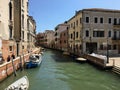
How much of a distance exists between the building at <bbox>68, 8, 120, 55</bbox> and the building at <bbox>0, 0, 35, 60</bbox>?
11.0m

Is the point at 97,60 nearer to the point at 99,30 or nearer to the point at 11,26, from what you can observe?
the point at 99,30

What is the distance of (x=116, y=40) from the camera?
33062mm

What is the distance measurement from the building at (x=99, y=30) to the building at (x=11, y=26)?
11.0 metres

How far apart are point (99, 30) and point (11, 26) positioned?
15.6 meters

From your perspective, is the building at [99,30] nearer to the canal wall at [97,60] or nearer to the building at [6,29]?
the canal wall at [97,60]

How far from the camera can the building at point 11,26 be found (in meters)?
19.8

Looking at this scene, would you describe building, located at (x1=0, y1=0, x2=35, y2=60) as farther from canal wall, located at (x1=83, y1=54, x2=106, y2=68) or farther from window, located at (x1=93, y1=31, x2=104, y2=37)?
window, located at (x1=93, y1=31, x2=104, y2=37)

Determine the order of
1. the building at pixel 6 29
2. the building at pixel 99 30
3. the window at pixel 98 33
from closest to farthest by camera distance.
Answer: the building at pixel 6 29, the building at pixel 99 30, the window at pixel 98 33

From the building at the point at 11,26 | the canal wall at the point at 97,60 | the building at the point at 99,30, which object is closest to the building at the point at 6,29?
the building at the point at 11,26

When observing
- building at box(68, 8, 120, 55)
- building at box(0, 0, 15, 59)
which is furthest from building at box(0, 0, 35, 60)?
building at box(68, 8, 120, 55)

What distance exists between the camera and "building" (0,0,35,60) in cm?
1984

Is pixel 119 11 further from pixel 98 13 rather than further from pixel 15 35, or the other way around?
Answer: pixel 15 35

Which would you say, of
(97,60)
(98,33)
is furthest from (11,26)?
(98,33)

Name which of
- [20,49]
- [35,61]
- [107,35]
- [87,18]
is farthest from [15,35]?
[107,35]
